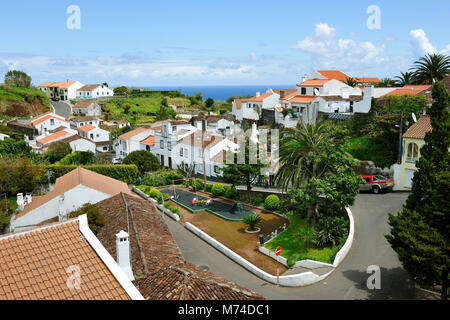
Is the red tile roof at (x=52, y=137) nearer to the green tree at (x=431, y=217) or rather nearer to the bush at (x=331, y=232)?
the bush at (x=331, y=232)

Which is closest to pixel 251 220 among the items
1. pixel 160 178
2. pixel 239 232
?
pixel 239 232

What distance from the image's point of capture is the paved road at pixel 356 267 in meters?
18.8

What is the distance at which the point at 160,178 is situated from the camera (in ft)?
153

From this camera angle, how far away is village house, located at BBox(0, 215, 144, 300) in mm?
10414

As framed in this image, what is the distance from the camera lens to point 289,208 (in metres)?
33.0

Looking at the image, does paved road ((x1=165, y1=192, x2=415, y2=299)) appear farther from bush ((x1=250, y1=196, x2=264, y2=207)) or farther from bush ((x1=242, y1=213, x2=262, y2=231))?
bush ((x1=250, y1=196, x2=264, y2=207))

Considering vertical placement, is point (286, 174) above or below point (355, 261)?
→ above

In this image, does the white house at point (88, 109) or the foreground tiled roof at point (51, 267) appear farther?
the white house at point (88, 109)

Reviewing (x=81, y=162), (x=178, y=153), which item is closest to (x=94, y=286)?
(x=178, y=153)

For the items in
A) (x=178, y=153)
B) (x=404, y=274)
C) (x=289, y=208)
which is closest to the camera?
(x=404, y=274)

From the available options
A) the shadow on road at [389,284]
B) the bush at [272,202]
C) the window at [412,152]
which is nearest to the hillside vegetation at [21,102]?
the bush at [272,202]

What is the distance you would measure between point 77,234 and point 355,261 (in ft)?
53.7

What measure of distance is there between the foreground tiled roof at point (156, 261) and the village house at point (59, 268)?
355 cm

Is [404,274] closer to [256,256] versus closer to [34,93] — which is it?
[256,256]
